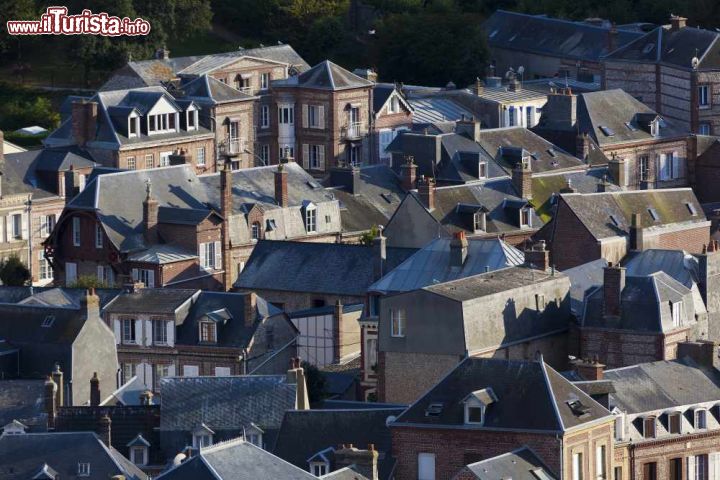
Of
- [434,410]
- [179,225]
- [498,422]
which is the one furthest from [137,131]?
[498,422]

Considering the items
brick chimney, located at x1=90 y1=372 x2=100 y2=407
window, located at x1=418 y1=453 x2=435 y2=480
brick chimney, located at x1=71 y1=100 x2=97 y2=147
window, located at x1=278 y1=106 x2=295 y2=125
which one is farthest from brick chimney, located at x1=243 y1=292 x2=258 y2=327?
window, located at x1=278 y1=106 x2=295 y2=125

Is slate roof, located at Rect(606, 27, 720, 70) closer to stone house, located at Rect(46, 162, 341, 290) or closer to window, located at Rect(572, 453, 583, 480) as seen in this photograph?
stone house, located at Rect(46, 162, 341, 290)

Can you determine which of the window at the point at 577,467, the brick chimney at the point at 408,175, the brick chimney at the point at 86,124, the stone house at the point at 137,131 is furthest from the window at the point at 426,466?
the brick chimney at the point at 86,124

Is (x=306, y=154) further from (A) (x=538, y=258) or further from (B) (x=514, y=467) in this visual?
(B) (x=514, y=467)

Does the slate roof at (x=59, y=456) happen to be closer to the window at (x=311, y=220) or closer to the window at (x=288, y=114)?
the window at (x=311, y=220)

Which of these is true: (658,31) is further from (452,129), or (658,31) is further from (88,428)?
(88,428)

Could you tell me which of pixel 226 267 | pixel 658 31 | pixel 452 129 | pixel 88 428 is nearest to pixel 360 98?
pixel 452 129

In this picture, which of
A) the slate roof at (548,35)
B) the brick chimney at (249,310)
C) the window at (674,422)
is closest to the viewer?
the window at (674,422)
